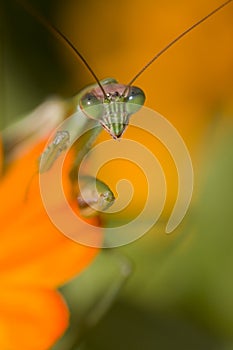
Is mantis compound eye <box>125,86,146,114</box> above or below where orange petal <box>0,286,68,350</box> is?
above

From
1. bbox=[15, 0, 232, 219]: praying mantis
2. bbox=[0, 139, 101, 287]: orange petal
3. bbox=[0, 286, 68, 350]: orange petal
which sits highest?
bbox=[15, 0, 232, 219]: praying mantis

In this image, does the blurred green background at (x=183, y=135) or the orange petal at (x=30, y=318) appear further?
the blurred green background at (x=183, y=135)

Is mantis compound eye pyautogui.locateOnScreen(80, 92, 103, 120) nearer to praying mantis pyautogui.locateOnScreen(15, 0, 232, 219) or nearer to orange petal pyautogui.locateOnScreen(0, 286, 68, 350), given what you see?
praying mantis pyautogui.locateOnScreen(15, 0, 232, 219)

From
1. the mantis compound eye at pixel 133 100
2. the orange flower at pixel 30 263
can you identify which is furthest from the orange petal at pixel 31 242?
the mantis compound eye at pixel 133 100

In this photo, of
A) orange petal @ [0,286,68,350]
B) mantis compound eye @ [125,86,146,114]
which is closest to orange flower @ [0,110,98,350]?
orange petal @ [0,286,68,350]

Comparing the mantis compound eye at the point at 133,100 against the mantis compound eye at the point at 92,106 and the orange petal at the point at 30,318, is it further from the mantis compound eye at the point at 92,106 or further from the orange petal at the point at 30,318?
the orange petal at the point at 30,318

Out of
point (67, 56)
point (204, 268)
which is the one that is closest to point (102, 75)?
point (67, 56)

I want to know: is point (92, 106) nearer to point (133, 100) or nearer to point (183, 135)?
point (133, 100)
